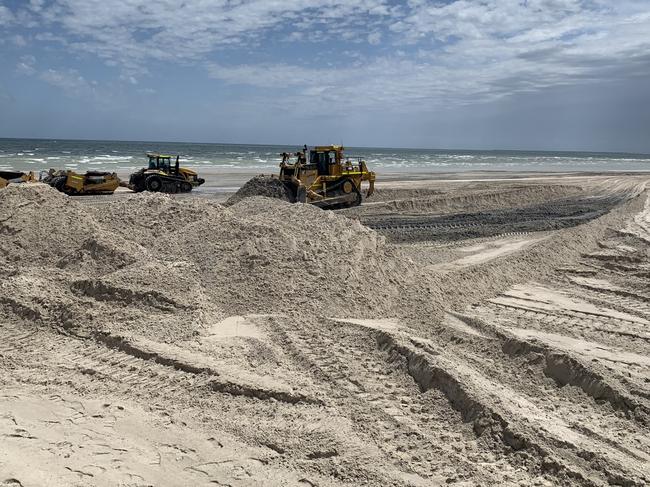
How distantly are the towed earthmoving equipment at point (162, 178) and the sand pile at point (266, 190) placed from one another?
5153mm

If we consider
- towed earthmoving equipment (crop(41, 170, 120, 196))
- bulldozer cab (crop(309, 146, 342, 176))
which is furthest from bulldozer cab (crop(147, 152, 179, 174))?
bulldozer cab (crop(309, 146, 342, 176))

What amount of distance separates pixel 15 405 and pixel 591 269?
29.0ft

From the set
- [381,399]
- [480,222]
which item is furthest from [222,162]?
[381,399]

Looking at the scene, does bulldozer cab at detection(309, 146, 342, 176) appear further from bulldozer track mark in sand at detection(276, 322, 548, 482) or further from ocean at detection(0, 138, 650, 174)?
ocean at detection(0, 138, 650, 174)

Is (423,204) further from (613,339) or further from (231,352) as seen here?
(231,352)

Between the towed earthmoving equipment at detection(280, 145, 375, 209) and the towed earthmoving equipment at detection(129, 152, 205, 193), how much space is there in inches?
230

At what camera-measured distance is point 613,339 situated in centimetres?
625

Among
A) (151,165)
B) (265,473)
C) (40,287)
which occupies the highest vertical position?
(151,165)

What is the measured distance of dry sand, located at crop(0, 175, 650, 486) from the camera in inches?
A: 144

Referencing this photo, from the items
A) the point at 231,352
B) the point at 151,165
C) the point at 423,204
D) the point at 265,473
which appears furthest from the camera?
the point at 151,165

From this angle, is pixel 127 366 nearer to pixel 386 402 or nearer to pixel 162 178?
pixel 386 402

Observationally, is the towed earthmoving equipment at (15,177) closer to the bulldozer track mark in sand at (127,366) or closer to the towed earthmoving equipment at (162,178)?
the towed earthmoving equipment at (162,178)

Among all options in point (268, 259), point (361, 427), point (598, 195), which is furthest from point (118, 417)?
point (598, 195)

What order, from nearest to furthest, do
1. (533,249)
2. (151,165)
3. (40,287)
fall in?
(40,287)
(533,249)
(151,165)
